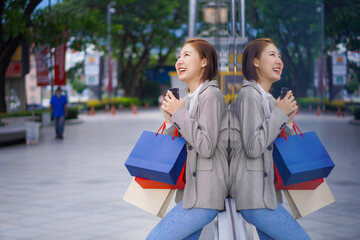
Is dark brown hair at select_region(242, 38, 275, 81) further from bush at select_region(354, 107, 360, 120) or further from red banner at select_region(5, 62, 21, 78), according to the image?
red banner at select_region(5, 62, 21, 78)

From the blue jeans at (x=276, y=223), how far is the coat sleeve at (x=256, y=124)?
275 mm

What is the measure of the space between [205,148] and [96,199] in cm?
478

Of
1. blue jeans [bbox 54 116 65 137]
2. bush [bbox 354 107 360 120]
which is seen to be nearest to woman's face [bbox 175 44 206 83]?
bush [bbox 354 107 360 120]

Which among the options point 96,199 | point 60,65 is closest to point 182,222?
point 96,199

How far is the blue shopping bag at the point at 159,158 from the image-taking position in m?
2.60

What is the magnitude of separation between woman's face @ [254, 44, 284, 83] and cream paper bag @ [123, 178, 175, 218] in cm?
74

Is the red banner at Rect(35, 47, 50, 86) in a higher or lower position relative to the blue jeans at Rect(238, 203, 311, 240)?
higher

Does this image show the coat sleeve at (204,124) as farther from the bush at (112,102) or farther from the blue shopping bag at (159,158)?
the bush at (112,102)

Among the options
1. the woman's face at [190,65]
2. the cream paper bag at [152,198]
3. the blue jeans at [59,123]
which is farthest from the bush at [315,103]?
the blue jeans at [59,123]

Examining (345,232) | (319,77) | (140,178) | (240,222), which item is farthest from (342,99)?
(345,232)

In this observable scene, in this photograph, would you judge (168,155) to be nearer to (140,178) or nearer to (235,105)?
(140,178)

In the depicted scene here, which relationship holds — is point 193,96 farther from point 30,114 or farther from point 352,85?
point 30,114

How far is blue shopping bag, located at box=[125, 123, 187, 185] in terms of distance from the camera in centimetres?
260

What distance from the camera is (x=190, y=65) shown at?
8.98 feet
